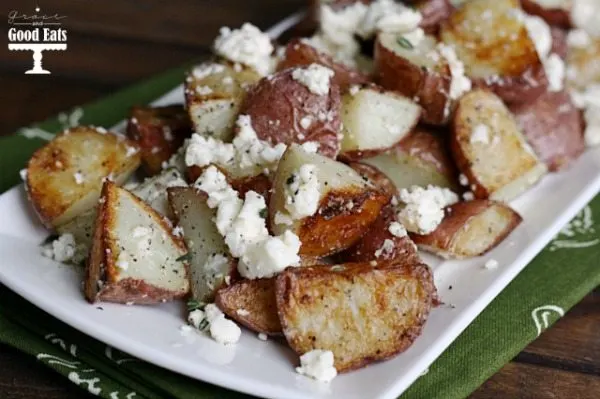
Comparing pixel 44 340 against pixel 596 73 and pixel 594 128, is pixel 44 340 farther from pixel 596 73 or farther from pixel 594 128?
pixel 596 73

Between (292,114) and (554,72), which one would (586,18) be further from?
(292,114)

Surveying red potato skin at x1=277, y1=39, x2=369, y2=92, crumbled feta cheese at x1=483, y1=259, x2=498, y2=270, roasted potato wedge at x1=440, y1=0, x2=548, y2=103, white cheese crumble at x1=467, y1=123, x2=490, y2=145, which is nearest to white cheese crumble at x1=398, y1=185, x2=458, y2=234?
crumbled feta cheese at x1=483, y1=259, x2=498, y2=270

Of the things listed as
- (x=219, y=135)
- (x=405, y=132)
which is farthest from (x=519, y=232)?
(x=219, y=135)

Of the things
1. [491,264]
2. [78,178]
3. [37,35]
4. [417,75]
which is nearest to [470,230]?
[491,264]

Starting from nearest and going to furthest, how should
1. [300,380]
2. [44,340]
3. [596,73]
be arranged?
[300,380]
[44,340]
[596,73]

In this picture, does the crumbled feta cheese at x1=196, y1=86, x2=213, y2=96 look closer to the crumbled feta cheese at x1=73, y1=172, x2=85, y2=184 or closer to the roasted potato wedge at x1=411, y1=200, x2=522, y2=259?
the crumbled feta cheese at x1=73, y1=172, x2=85, y2=184

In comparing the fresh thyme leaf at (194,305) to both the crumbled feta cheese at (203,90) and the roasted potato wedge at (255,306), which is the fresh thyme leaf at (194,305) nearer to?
the roasted potato wedge at (255,306)

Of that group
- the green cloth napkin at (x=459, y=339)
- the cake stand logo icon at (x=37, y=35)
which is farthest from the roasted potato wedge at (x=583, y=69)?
the cake stand logo icon at (x=37, y=35)
